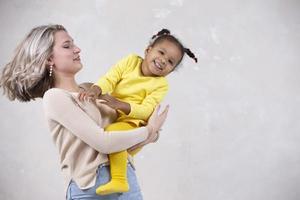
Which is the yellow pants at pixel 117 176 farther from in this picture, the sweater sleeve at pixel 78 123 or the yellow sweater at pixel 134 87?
the yellow sweater at pixel 134 87

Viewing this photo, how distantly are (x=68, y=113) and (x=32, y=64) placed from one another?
0.22 meters

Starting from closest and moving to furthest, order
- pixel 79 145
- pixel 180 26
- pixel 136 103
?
pixel 79 145, pixel 136 103, pixel 180 26

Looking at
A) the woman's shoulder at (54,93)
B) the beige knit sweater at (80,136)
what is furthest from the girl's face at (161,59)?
the woman's shoulder at (54,93)

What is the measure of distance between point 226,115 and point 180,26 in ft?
2.03

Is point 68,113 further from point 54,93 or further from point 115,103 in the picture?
point 115,103

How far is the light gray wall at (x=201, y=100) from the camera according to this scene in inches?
138

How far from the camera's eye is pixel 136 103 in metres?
1.84

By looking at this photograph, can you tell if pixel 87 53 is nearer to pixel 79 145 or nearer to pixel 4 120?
pixel 4 120

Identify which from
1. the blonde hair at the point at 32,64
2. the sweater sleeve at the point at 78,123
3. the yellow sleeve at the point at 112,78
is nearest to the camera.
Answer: the sweater sleeve at the point at 78,123

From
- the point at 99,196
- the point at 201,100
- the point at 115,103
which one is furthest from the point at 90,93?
the point at 201,100

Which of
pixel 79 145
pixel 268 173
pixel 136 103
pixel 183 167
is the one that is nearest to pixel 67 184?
pixel 79 145

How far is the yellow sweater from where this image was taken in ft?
5.98

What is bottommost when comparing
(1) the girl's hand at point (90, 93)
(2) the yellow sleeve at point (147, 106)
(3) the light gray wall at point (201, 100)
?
(3) the light gray wall at point (201, 100)

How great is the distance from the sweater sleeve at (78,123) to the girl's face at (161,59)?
33cm
